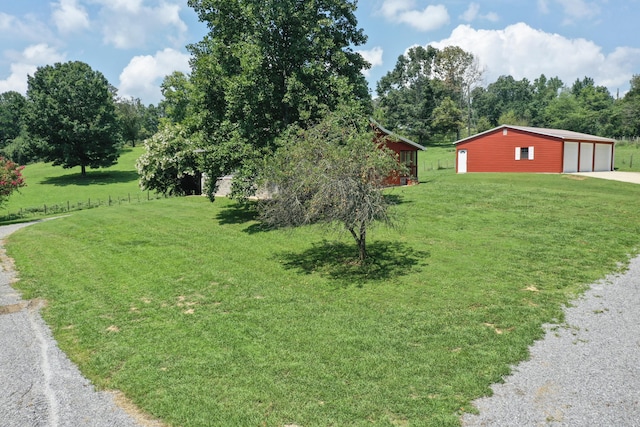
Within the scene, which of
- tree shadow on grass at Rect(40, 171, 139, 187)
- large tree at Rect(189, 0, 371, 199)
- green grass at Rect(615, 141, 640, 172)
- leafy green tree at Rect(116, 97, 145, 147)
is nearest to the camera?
large tree at Rect(189, 0, 371, 199)

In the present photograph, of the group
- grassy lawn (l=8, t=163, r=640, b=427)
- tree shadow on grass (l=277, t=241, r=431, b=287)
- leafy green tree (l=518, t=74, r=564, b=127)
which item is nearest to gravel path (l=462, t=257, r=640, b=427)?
grassy lawn (l=8, t=163, r=640, b=427)

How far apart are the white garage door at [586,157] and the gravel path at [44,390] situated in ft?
123

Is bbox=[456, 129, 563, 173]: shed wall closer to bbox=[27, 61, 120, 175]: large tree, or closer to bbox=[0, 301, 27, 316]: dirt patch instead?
bbox=[0, 301, 27, 316]: dirt patch

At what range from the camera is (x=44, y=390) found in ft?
20.1

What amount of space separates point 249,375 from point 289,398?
0.92m

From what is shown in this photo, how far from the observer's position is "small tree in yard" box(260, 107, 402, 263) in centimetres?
957

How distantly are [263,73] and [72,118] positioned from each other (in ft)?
133

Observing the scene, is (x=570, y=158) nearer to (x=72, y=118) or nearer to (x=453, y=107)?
(x=453, y=107)

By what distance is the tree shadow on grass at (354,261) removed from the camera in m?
11.1

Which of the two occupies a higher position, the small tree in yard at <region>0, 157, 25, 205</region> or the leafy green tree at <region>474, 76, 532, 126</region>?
the leafy green tree at <region>474, 76, 532, 126</region>

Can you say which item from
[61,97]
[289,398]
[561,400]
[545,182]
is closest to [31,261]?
[289,398]

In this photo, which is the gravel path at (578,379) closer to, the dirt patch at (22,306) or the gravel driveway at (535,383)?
the gravel driveway at (535,383)

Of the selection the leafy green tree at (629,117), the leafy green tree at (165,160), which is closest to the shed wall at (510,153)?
the leafy green tree at (165,160)

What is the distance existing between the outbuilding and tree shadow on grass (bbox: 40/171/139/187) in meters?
39.4
